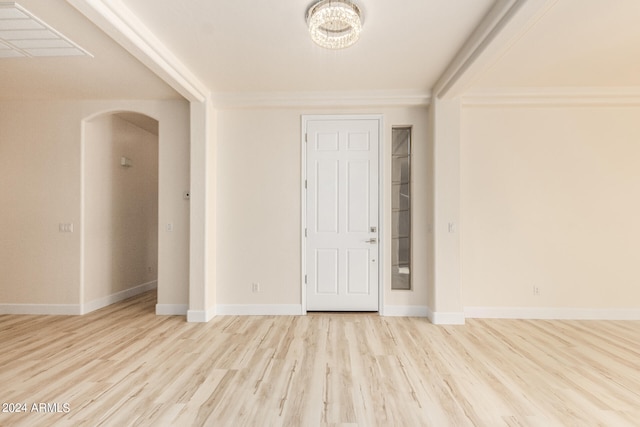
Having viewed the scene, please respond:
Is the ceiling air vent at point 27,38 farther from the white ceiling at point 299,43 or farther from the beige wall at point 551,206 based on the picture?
the beige wall at point 551,206

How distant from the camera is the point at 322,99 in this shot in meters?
4.25

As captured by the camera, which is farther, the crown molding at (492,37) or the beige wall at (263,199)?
the beige wall at (263,199)

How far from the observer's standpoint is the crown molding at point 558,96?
4043 mm

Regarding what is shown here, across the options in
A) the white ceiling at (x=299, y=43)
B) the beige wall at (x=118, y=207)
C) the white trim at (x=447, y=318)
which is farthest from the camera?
the beige wall at (x=118, y=207)

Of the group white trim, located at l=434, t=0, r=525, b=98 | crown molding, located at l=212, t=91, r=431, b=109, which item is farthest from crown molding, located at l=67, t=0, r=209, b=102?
white trim, located at l=434, t=0, r=525, b=98

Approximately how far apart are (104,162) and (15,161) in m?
1.01

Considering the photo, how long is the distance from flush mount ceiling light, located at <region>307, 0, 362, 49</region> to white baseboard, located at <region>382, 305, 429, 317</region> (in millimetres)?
3121

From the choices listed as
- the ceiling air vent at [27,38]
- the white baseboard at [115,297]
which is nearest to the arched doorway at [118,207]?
the white baseboard at [115,297]

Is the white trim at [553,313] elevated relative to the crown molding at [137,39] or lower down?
lower down

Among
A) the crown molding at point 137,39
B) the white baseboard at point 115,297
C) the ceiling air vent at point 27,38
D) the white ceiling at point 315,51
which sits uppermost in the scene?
the white ceiling at point 315,51


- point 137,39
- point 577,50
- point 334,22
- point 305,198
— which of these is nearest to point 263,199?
point 305,198

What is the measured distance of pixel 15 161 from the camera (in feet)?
14.8

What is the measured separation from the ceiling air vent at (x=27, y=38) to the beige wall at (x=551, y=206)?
4.33m

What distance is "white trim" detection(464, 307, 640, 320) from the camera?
4.18m
